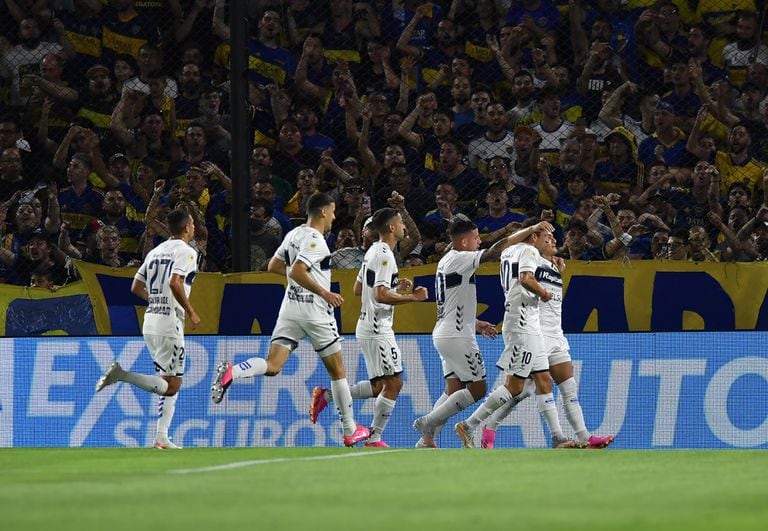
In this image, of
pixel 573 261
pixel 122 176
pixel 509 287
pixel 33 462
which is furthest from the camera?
pixel 122 176

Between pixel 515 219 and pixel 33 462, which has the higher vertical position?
pixel 515 219

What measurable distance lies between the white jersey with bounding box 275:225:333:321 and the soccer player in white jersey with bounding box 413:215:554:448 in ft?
3.54

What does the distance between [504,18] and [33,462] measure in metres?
8.41

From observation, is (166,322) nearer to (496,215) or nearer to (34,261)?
(34,261)

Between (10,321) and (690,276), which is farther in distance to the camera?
(10,321)

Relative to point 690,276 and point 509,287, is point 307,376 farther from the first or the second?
point 690,276

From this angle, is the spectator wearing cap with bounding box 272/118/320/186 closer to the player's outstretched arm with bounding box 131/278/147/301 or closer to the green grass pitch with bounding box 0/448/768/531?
the player's outstretched arm with bounding box 131/278/147/301

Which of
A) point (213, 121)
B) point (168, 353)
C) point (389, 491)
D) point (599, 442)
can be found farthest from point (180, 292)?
point (389, 491)

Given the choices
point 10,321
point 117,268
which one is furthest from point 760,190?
point 10,321

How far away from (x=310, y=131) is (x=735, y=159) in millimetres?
4543

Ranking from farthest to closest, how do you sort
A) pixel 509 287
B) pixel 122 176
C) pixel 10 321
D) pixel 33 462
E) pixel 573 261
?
pixel 122 176 → pixel 10 321 → pixel 573 261 → pixel 509 287 → pixel 33 462

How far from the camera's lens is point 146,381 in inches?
443

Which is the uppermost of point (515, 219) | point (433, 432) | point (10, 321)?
point (515, 219)

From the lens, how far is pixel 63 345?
43.1ft
